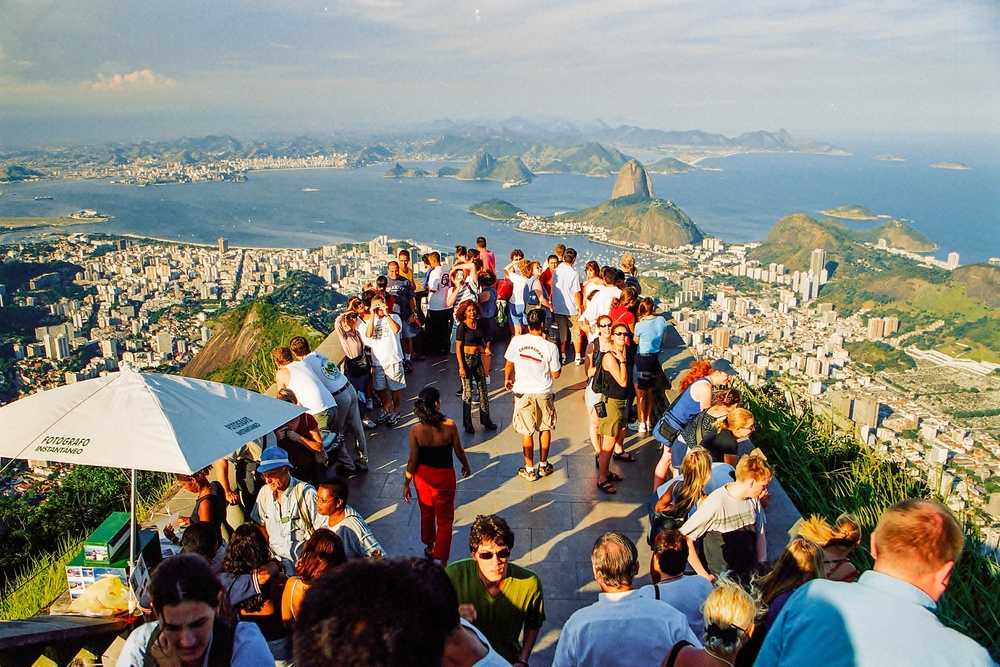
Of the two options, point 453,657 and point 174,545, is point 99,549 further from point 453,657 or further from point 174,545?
point 453,657

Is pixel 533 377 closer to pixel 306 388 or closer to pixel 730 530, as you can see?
pixel 306 388

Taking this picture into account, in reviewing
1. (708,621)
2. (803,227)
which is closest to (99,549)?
(708,621)

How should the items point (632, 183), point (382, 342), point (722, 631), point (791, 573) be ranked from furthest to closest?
point (632, 183), point (382, 342), point (791, 573), point (722, 631)

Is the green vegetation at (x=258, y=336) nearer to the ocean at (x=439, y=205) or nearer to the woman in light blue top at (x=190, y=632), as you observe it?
the woman in light blue top at (x=190, y=632)

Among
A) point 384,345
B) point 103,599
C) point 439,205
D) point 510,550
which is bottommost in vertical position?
point 439,205

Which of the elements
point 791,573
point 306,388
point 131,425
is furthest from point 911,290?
point 131,425

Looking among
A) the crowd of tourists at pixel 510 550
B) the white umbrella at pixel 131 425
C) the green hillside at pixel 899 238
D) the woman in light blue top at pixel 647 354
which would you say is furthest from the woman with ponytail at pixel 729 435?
the green hillside at pixel 899 238

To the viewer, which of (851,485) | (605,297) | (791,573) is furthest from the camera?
(605,297)
